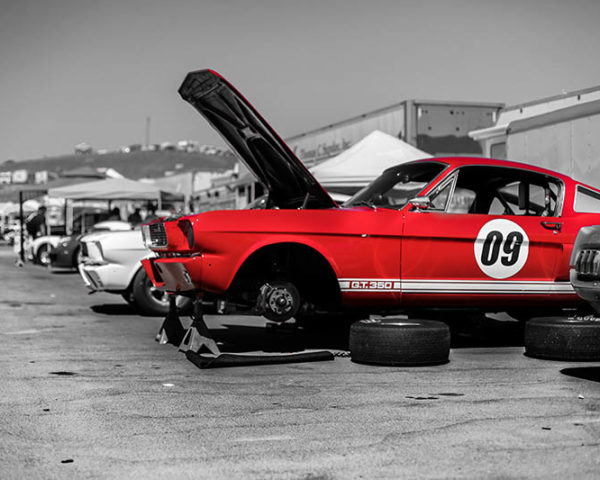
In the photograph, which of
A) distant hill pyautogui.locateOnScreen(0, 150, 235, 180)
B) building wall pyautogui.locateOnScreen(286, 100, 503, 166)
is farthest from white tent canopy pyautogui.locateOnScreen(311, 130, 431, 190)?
distant hill pyautogui.locateOnScreen(0, 150, 235, 180)

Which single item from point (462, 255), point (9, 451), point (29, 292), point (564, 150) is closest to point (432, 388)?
point (462, 255)

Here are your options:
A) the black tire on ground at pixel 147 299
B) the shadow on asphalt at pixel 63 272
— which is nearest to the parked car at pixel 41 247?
the shadow on asphalt at pixel 63 272

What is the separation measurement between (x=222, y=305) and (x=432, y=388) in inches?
79.8

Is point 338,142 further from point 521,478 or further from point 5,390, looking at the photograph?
point 521,478

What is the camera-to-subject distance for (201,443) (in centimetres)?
383

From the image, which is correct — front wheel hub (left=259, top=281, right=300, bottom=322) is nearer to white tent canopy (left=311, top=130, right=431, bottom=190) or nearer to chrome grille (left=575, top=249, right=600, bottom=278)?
chrome grille (left=575, top=249, right=600, bottom=278)

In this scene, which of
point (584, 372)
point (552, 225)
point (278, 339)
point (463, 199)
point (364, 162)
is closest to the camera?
point (584, 372)

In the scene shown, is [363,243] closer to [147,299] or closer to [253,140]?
[253,140]

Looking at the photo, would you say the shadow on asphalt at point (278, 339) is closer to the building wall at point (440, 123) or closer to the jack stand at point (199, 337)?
the jack stand at point (199, 337)

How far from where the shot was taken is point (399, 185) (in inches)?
291

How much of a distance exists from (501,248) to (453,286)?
516 mm

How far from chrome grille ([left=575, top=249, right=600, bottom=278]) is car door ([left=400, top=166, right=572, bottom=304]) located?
135 centimetres

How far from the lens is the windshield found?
23.5ft

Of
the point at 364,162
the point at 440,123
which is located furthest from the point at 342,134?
the point at 364,162
